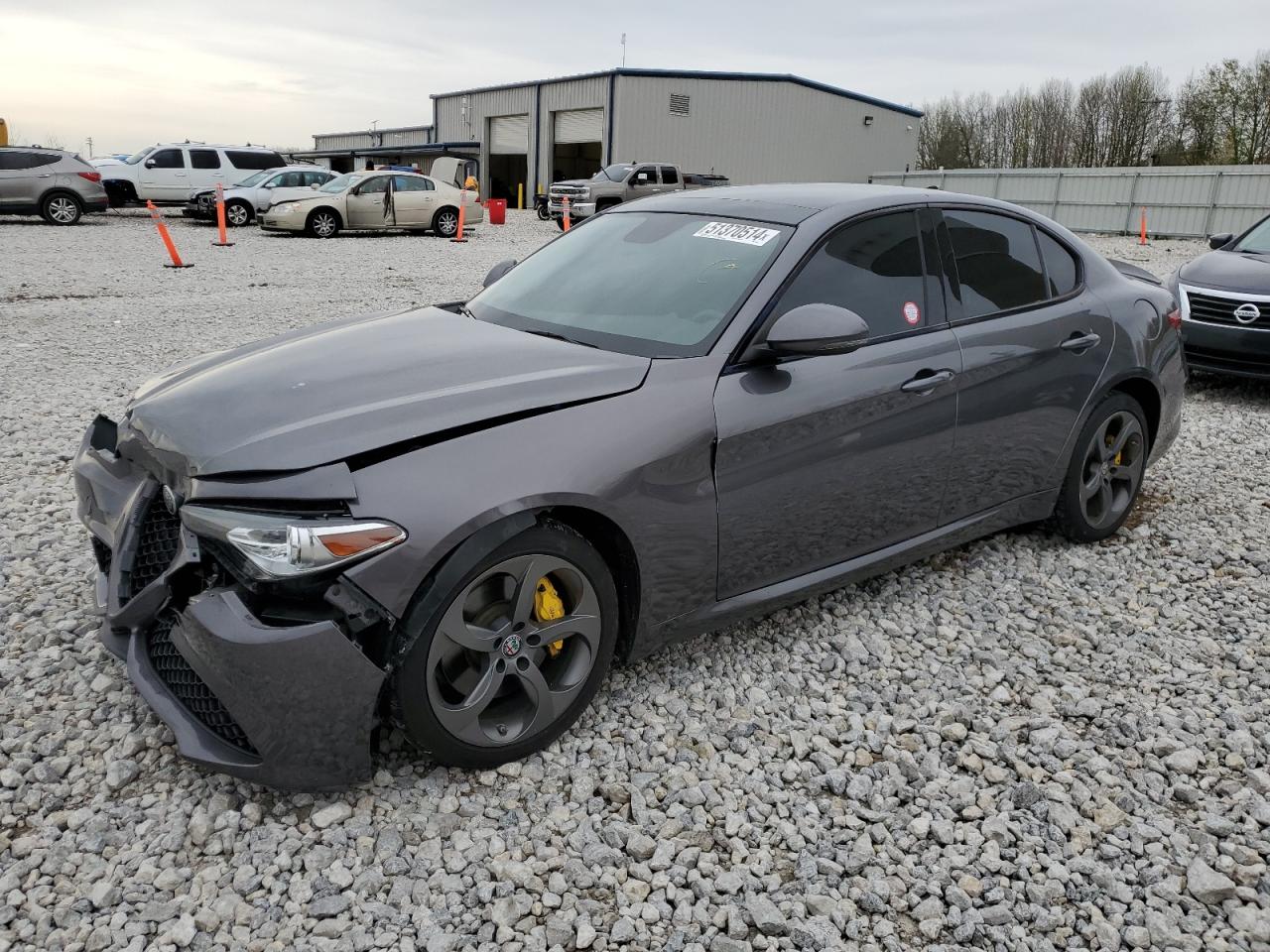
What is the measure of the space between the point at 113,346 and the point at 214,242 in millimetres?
10957

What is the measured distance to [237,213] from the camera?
23.1m

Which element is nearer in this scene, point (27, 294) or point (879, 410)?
point (879, 410)

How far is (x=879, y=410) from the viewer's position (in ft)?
11.5

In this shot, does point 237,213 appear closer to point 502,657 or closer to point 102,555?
point 102,555

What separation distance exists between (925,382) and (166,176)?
86.2ft

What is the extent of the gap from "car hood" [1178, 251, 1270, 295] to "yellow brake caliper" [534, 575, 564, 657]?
726 cm

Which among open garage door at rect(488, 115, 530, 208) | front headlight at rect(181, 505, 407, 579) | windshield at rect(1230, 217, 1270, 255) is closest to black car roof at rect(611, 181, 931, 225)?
front headlight at rect(181, 505, 407, 579)

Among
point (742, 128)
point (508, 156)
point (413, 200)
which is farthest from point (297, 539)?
point (508, 156)

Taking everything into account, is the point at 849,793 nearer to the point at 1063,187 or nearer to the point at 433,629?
the point at 433,629

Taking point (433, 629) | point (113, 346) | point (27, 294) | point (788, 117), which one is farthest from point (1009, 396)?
point (788, 117)

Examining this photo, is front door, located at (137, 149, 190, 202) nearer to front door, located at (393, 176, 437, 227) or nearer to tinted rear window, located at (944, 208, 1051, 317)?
front door, located at (393, 176, 437, 227)

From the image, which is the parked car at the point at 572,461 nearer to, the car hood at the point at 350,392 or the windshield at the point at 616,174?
the car hood at the point at 350,392

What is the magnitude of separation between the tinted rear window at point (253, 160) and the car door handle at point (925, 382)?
84.9 ft

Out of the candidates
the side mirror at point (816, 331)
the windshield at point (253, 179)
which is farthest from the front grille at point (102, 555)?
the windshield at point (253, 179)
